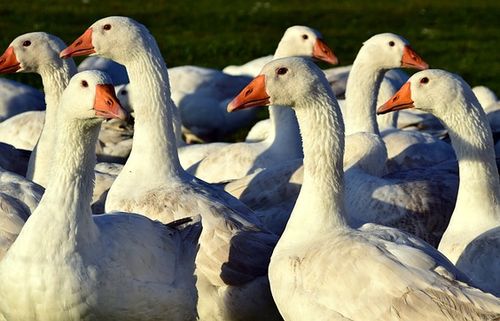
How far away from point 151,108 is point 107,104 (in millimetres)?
1936

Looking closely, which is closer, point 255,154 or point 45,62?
point 45,62

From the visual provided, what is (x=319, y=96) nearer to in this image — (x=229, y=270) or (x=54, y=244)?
(x=229, y=270)

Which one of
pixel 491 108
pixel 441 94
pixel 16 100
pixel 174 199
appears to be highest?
pixel 441 94

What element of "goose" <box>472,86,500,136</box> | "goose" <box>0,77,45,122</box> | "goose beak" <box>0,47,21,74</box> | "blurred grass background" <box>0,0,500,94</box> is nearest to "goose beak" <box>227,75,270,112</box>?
"goose beak" <box>0,47,21,74</box>

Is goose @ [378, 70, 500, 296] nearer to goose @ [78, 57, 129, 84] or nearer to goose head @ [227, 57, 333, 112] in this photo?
goose head @ [227, 57, 333, 112]

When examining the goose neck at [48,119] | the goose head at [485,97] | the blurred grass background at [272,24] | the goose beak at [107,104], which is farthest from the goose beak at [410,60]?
the blurred grass background at [272,24]

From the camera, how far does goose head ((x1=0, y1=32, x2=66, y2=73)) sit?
10352 millimetres

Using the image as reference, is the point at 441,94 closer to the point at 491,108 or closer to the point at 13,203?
the point at 13,203

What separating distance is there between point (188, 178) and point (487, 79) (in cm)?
948

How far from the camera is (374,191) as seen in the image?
364 inches

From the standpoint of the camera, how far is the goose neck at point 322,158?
7.56 meters

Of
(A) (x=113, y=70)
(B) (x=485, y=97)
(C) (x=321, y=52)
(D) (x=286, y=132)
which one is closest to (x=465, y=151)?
(D) (x=286, y=132)

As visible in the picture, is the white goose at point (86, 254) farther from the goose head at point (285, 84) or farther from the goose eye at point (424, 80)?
the goose eye at point (424, 80)

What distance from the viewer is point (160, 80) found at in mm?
9109
